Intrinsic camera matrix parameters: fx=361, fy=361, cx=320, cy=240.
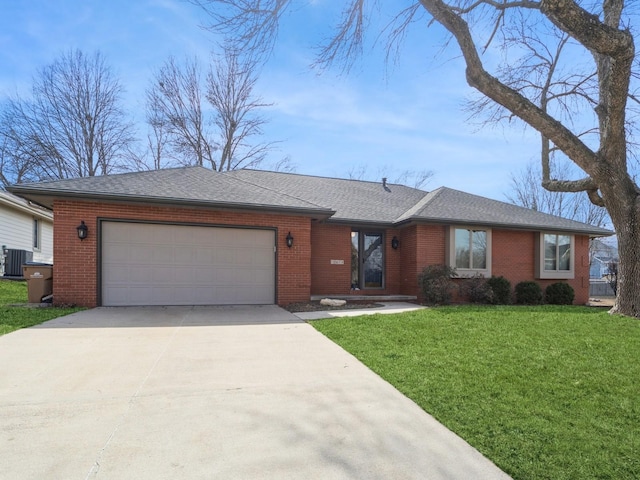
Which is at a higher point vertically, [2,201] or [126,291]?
[2,201]

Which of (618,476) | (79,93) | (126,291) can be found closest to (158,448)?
(618,476)

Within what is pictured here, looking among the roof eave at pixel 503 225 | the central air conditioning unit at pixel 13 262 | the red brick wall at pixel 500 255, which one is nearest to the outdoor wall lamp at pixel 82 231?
the roof eave at pixel 503 225

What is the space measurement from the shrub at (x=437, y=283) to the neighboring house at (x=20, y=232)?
13.6 metres

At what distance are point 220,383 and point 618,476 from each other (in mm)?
3369

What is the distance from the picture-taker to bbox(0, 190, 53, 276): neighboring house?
50.3 ft

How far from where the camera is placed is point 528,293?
1221 cm

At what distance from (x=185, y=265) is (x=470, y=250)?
899 cm

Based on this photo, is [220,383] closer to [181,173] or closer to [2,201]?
[181,173]

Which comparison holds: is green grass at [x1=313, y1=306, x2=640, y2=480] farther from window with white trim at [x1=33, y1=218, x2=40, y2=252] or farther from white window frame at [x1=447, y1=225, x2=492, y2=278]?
window with white trim at [x1=33, y1=218, x2=40, y2=252]

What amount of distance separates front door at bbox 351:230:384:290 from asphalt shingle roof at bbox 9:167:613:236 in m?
0.85

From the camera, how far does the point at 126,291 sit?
356 inches

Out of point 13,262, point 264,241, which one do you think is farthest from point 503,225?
point 13,262

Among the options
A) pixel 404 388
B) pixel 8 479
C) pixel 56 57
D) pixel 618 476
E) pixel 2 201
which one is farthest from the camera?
pixel 56 57

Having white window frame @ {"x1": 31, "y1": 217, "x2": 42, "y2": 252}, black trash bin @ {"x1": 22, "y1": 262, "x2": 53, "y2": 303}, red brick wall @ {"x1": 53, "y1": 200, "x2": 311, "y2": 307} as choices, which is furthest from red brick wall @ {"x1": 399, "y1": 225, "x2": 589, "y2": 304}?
white window frame @ {"x1": 31, "y1": 217, "x2": 42, "y2": 252}
